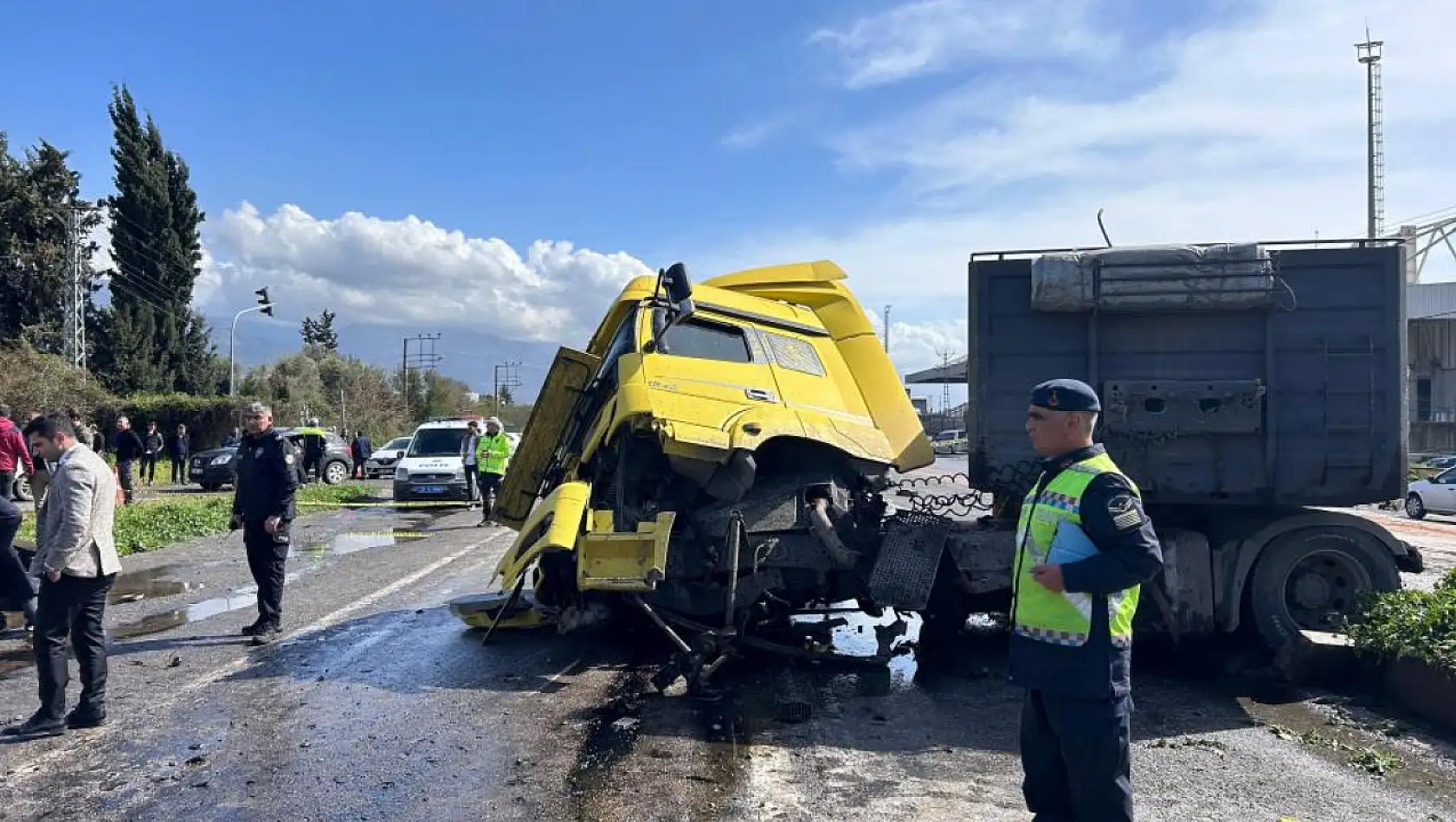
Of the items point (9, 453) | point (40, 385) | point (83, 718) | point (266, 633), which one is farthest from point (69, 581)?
point (40, 385)

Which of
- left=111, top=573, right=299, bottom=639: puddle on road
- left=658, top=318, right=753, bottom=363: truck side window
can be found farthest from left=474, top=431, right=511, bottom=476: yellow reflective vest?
left=658, top=318, right=753, bottom=363: truck side window

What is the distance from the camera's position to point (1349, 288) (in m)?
6.48

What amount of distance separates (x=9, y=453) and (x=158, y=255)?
1481 inches

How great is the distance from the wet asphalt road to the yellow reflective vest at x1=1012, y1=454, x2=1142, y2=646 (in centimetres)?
132

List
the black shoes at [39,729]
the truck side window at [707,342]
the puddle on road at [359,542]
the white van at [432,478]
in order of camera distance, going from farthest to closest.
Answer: the white van at [432,478], the puddle on road at [359,542], the truck side window at [707,342], the black shoes at [39,729]

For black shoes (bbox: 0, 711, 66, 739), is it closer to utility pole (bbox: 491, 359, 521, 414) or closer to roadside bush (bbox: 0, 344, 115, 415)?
roadside bush (bbox: 0, 344, 115, 415)

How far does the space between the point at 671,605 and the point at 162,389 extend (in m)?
42.7

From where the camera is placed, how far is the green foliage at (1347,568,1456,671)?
558cm

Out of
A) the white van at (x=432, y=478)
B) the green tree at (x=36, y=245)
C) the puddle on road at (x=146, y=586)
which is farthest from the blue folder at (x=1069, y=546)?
the green tree at (x=36, y=245)

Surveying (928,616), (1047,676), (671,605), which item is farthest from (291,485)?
(1047,676)

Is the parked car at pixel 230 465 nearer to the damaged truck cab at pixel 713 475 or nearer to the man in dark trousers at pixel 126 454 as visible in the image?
the man in dark trousers at pixel 126 454

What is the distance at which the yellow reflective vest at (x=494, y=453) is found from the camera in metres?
16.2

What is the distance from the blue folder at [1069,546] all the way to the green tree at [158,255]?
45561mm

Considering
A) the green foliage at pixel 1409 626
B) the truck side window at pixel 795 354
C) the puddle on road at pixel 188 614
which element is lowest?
the puddle on road at pixel 188 614
